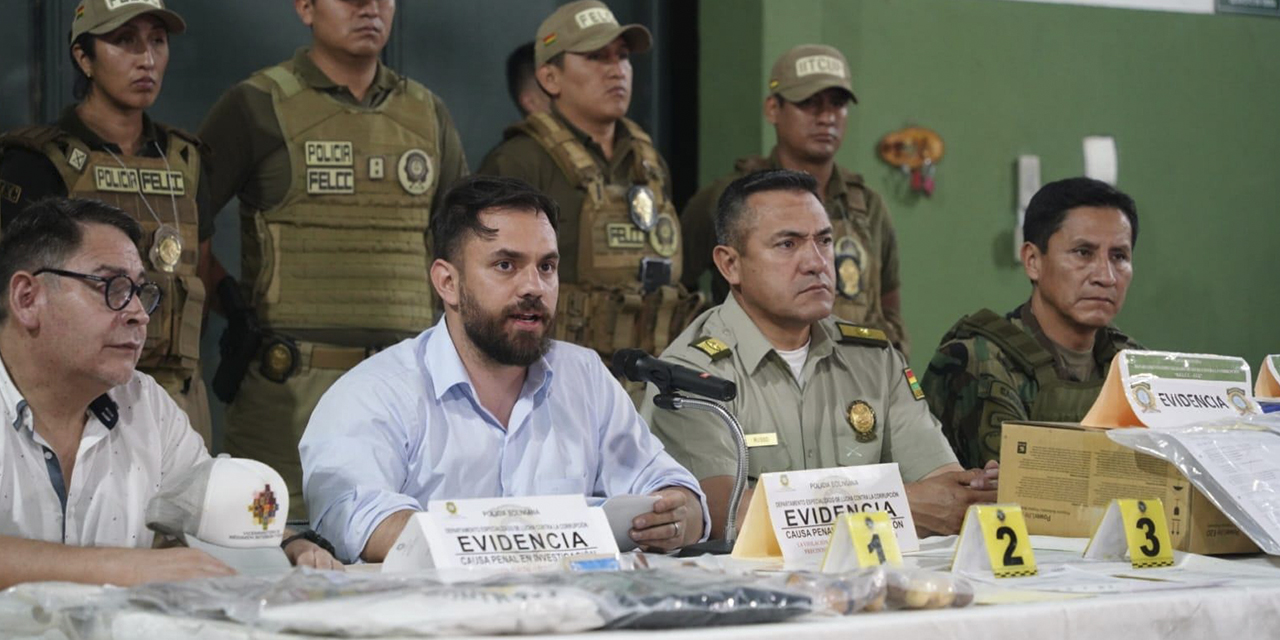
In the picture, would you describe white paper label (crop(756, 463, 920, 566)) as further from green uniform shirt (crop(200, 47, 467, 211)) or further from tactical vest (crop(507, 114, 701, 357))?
green uniform shirt (crop(200, 47, 467, 211))

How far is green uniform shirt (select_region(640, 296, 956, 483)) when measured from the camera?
3.50 m

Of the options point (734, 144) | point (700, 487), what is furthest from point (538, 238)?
point (734, 144)

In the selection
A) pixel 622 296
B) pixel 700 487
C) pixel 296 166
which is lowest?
pixel 700 487

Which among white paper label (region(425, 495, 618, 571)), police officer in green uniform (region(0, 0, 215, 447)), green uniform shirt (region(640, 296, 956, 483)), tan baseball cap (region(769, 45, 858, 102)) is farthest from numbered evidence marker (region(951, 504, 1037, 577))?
tan baseball cap (region(769, 45, 858, 102))

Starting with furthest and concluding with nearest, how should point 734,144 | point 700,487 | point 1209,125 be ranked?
point 1209,125 → point 734,144 → point 700,487

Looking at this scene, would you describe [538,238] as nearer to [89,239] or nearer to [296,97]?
[89,239]

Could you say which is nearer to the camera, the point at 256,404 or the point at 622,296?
the point at 256,404

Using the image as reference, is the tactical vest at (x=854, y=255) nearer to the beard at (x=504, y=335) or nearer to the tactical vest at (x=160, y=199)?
the tactical vest at (x=160, y=199)

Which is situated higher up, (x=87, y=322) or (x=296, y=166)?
(x=296, y=166)

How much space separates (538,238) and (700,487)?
613 mm

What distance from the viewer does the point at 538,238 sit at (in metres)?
3.13

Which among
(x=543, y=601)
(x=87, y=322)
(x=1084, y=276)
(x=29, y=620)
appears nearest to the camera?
(x=543, y=601)

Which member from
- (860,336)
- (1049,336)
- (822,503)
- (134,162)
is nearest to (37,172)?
(134,162)

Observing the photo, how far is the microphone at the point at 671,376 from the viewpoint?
113 inches
